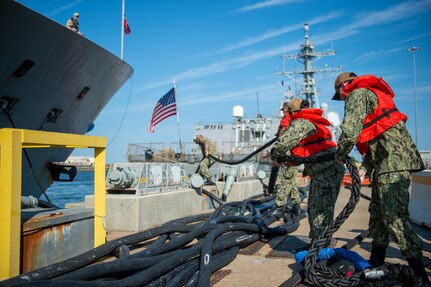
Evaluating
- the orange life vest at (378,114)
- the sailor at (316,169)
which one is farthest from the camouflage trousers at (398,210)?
the sailor at (316,169)

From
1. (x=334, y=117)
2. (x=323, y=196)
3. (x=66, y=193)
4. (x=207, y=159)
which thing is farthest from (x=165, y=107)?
(x=334, y=117)

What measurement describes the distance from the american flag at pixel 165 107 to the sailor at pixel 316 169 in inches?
455

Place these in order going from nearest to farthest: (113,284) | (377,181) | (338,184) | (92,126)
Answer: (113,284) → (377,181) → (338,184) → (92,126)

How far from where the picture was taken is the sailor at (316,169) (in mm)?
3967

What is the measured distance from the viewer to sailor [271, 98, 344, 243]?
397 cm

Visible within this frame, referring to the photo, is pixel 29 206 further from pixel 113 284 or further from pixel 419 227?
pixel 419 227

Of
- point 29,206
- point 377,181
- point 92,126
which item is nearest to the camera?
point 377,181

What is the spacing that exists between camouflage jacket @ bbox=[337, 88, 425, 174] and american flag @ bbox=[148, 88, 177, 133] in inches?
494

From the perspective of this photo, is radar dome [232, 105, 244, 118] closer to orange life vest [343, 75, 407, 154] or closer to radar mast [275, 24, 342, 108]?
radar mast [275, 24, 342, 108]

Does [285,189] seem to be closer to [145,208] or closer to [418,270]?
[145,208]

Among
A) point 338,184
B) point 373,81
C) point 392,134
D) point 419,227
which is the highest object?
point 373,81

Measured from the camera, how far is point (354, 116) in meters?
3.12

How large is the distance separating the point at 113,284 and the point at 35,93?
6.42m

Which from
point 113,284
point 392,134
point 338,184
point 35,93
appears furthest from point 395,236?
point 35,93
